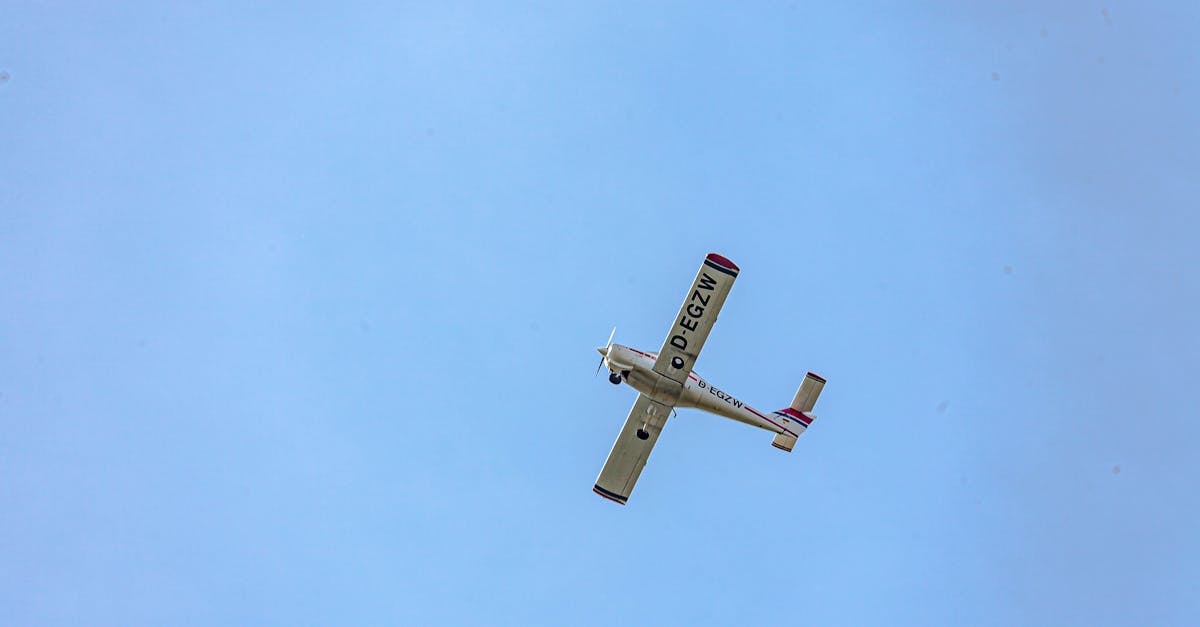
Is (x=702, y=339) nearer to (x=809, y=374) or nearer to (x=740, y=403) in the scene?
(x=740, y=403)

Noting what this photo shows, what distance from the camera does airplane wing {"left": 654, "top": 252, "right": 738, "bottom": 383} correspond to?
27734mm

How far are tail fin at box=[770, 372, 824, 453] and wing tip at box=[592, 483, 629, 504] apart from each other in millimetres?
5377

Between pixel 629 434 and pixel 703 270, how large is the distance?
21.2 feet

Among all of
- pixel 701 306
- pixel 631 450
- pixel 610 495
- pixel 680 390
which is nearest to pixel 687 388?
pixel 680 390

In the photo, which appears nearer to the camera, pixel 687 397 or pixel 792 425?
pixel 687 397

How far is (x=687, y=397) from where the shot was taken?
29.3 m

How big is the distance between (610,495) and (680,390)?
17.2 ft

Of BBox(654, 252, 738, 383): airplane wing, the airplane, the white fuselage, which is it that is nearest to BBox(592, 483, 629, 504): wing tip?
the airplane

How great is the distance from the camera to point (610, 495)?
32.0m

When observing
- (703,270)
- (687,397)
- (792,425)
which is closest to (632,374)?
(687,397)

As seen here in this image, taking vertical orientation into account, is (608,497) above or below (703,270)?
below

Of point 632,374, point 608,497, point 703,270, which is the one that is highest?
point 703,270

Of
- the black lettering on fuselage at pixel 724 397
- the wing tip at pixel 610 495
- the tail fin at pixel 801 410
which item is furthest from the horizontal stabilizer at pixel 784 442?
the wing tip at pixel 610 495

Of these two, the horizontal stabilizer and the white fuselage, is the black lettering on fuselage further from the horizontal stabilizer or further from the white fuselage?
the horizontal stabilizer
